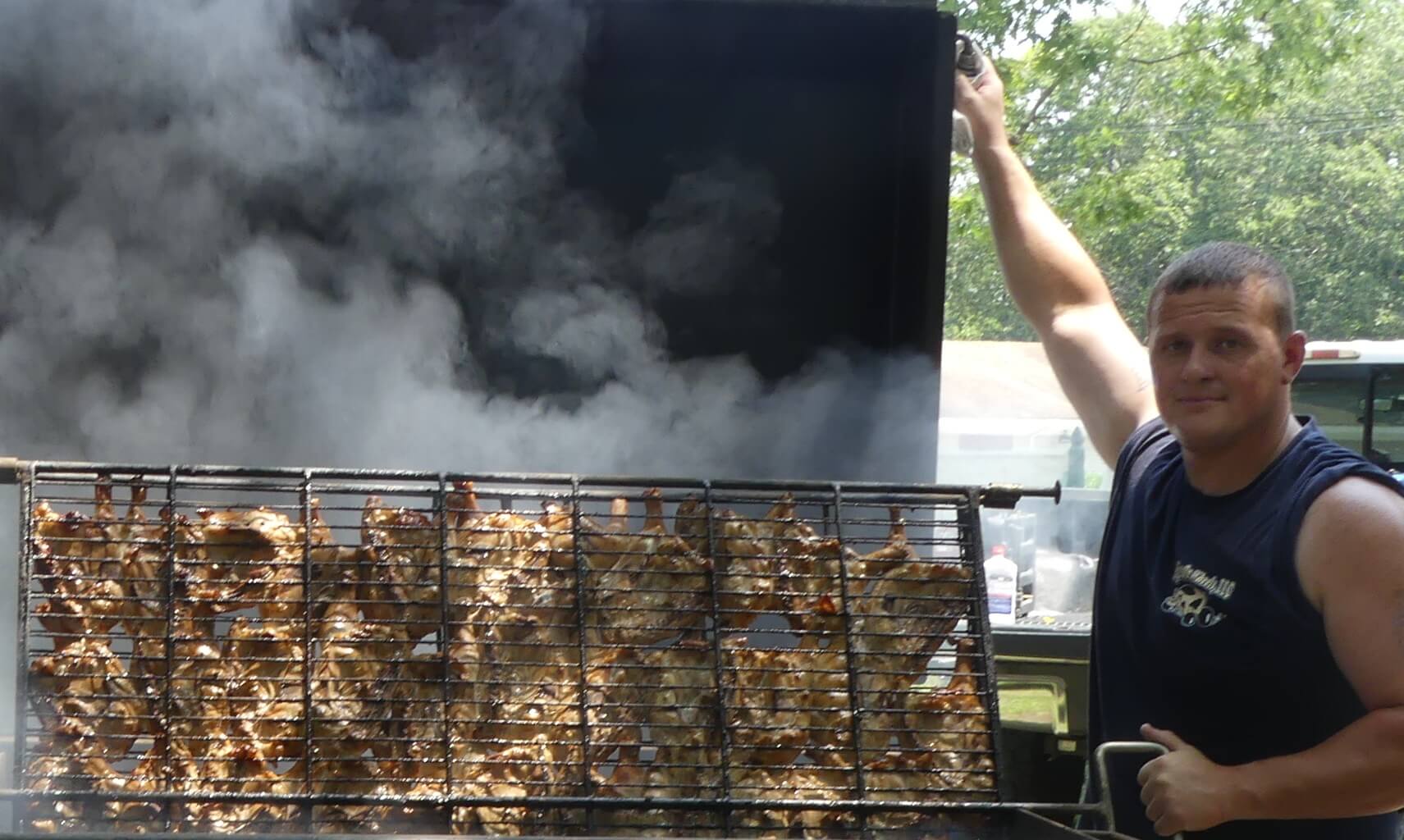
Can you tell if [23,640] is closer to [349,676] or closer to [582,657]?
[349,676]

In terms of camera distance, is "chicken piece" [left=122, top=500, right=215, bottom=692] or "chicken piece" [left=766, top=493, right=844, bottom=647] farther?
"chicken piece" [left=766, top=493, right=844, bottom=647]

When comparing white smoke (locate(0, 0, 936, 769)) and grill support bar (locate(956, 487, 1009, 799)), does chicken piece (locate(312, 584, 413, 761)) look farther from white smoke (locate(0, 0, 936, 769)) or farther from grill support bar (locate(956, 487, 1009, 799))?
grill support bar (locate(956, 487, 1009, 799))

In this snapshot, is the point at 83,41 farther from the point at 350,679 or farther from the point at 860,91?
the point at 860,91

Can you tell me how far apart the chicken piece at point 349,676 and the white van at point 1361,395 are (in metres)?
9.60

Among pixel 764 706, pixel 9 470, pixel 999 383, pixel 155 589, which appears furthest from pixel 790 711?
pixel 999 383

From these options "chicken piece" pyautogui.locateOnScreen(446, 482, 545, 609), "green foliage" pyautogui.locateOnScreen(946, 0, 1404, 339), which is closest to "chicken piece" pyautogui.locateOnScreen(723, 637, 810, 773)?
"chicken piece" pyautogui.locateOnScreen(446, 482, 545, 609)

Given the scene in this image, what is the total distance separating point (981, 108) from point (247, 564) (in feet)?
6.83

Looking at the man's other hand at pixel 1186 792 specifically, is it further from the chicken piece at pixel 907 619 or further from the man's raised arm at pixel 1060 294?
the man's raised arm at pixel 1060 294

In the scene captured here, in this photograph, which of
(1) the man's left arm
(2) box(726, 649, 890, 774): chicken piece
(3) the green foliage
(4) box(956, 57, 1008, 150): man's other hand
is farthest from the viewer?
(3) the green foliage

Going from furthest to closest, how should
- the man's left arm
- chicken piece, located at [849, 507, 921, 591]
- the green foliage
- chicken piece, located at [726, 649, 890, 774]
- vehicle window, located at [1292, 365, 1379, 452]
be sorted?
the green foliage < vehicle window, located at [1292, 365, 1379, 452] < chicken piece, located at [849, 507, 921, 591] < chicken piece, located at [726, 649, 890, 774] < the man's left arm

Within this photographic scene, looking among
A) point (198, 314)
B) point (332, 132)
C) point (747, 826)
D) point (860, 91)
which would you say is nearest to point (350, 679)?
point (747, 826)

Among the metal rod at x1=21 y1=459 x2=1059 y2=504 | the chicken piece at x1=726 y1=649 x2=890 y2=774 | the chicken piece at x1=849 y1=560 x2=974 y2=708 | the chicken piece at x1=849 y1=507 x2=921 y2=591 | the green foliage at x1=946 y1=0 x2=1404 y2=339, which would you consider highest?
the green foliage at x1=946 y1=0 x2=1404 y2=339

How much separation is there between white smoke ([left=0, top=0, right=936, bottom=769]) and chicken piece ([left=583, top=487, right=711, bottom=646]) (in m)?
0.64

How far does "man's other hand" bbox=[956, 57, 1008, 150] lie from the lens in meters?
3.15
